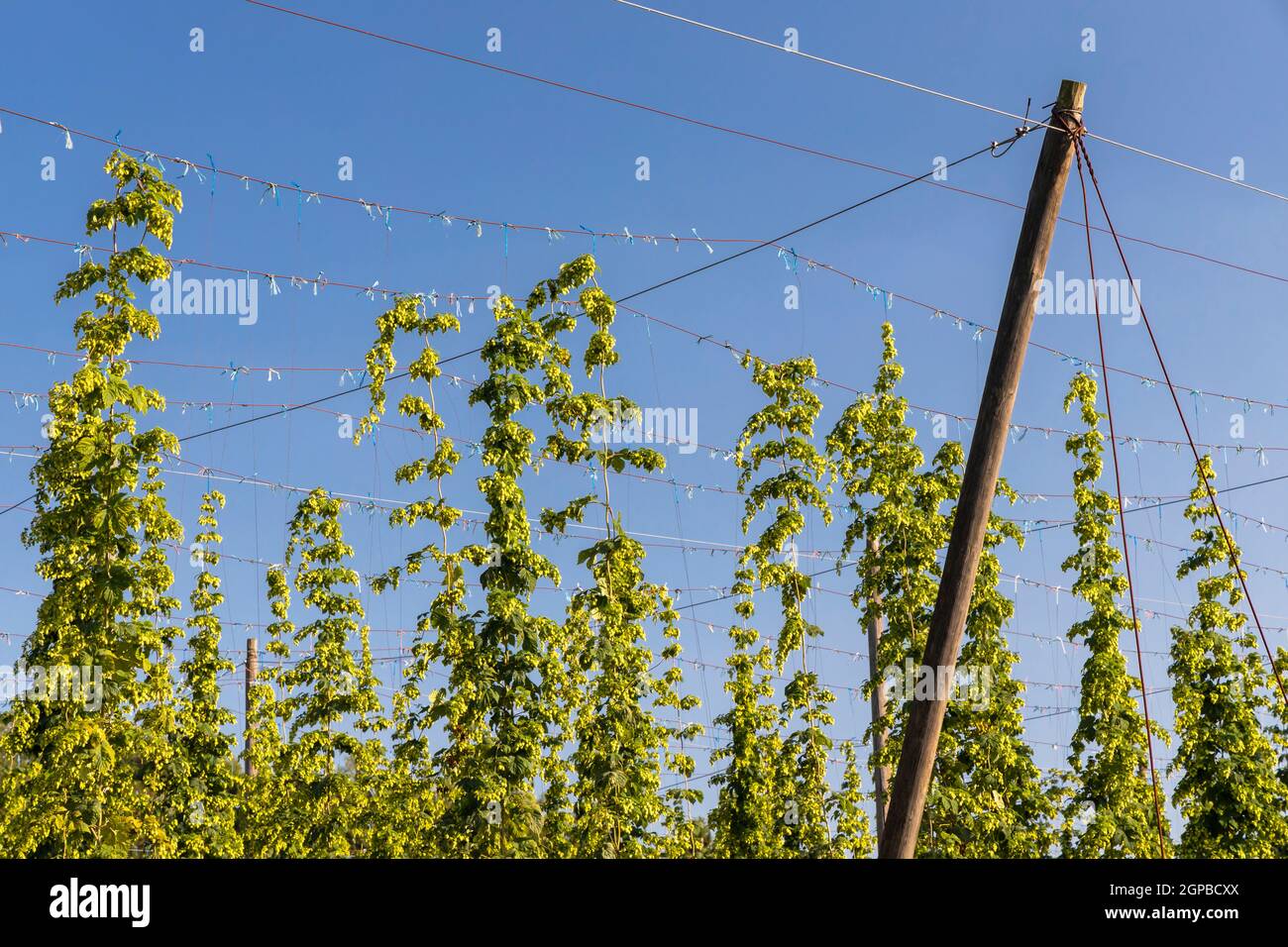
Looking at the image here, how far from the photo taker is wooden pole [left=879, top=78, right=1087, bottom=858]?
976 cm

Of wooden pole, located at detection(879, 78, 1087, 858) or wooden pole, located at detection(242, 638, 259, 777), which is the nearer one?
wooden pole, located at detection(879, 78, 1087, 858)

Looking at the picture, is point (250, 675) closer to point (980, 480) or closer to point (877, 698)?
point (877, 698)

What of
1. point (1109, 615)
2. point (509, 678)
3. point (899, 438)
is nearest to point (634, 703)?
point (509, 678)

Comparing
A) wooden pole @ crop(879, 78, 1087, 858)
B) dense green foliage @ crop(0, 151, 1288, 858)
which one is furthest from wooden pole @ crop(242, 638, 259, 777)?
wooden pole @ crop(879, 78, 1087, 858)

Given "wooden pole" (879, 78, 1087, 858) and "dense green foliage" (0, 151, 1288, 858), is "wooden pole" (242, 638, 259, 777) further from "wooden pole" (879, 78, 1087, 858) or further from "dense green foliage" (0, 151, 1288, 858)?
"wooden pole" (879, 78, 1087, 858)

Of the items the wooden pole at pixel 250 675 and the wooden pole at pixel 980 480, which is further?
the wooden pole at pixel 250 675

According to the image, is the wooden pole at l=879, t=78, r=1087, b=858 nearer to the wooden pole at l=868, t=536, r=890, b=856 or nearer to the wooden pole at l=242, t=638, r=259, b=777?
the wooden pole at l=868, t=536, r=890, b=856

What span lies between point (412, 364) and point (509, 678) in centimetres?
495

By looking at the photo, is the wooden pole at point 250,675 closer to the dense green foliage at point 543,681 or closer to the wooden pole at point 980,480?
the dense green foliage at point 543,681

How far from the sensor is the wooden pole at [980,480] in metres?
9.76

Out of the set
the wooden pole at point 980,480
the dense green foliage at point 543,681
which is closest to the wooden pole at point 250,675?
the dense green foliage at point 543,681

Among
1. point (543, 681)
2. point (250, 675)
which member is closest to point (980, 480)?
point (543, 681)

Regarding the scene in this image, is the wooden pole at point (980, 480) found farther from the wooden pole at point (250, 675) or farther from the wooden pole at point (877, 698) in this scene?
the wooden pole at point (250, 675)

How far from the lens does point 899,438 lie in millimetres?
22438
